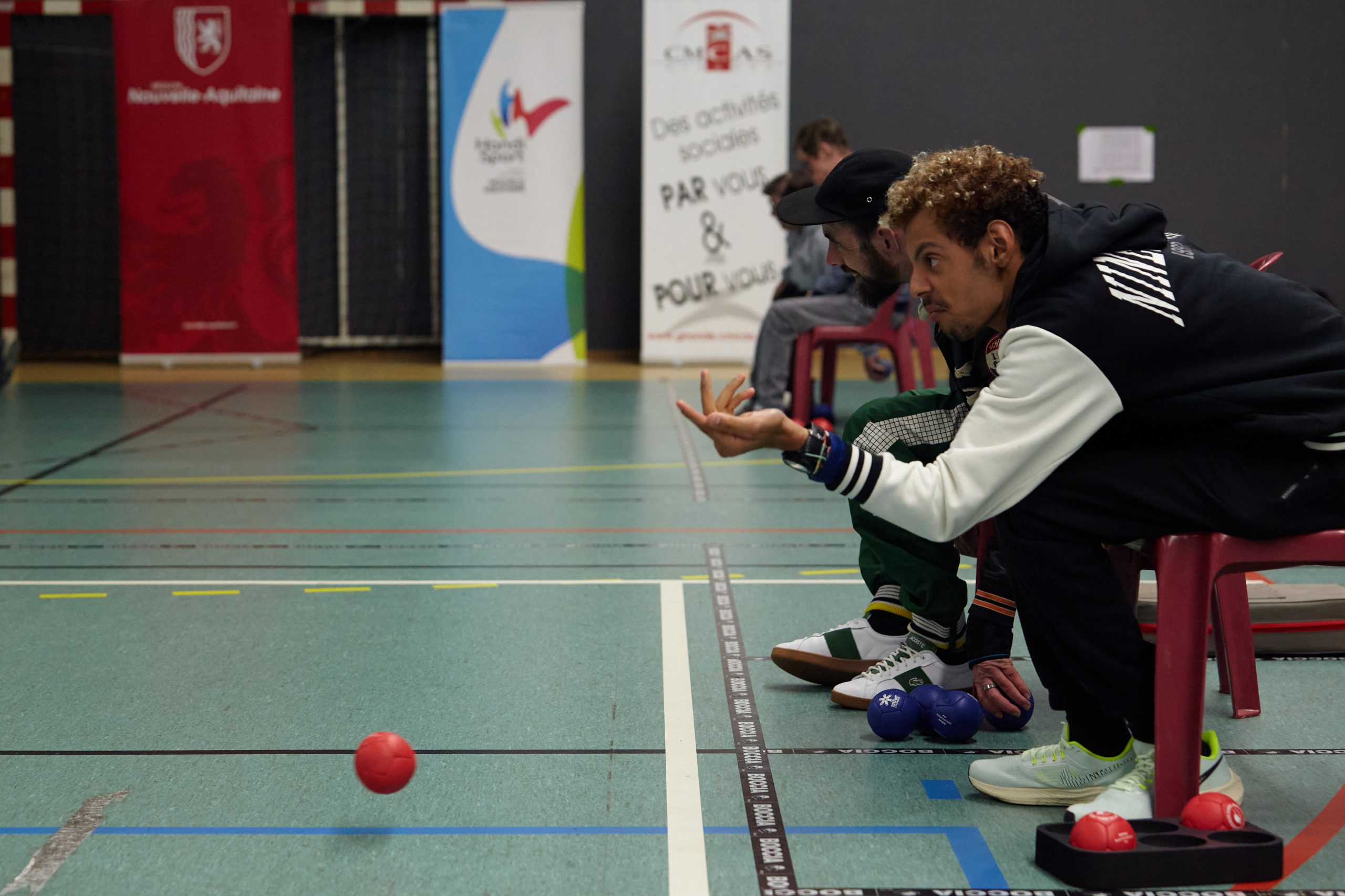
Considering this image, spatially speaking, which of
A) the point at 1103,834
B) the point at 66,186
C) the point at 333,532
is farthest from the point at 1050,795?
the point at 66,186

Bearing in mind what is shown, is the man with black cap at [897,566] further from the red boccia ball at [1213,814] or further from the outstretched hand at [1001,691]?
the red boccia ball at [1213,814]

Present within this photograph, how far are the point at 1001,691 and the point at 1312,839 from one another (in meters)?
0.50

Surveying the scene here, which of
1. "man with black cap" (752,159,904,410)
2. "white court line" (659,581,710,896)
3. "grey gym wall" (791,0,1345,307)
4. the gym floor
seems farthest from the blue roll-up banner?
"white court line" (659,581,710,896)

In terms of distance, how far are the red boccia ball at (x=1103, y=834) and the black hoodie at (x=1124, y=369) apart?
375 millimetres

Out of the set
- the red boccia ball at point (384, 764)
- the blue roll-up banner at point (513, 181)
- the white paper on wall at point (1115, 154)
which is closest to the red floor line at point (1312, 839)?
the red boccia ball at point (384, 764)

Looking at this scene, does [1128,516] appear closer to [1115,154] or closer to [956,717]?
[956,717]

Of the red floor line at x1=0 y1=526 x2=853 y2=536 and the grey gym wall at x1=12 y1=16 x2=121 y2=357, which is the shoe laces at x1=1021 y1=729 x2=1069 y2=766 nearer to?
the red floor line at x1=0 y1=526 x2=853 y2=536

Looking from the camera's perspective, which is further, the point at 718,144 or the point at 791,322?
the point at 718,144

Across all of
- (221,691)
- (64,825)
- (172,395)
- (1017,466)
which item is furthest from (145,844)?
(172,395)

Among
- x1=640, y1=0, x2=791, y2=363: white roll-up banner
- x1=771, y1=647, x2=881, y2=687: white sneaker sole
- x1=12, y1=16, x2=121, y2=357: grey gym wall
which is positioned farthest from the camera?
x1=12, y1=16, x2=121, y2=357: grey gym wall

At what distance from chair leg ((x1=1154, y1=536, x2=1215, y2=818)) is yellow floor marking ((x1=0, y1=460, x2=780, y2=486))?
3066 mm

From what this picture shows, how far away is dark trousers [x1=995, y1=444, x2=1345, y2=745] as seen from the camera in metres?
1.50

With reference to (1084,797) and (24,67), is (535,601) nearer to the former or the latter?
(1084,797)

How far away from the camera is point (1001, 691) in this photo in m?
1.96
